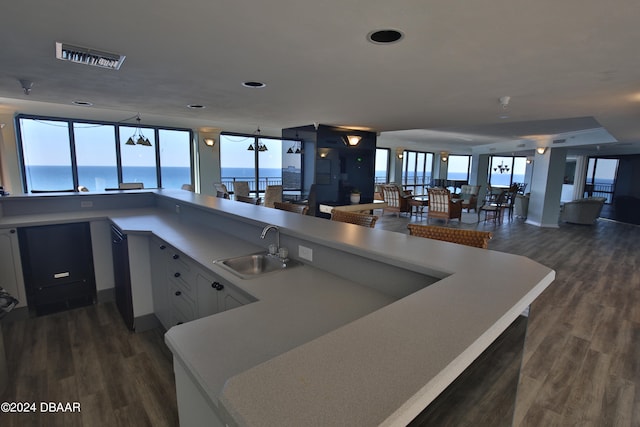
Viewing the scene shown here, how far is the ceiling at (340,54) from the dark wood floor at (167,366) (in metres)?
2.33

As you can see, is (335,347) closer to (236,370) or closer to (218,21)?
(236,370)

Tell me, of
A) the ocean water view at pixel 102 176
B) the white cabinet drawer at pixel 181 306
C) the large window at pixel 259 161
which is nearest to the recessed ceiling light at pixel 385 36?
the white cabinet drawer at pixel 181 306

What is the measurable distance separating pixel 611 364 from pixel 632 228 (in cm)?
896

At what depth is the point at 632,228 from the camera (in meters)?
Answer: 8.70

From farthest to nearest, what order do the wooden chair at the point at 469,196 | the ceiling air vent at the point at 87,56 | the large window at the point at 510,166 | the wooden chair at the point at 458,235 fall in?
1. the large window at the point at 510,166
2. the wooden chair at the point at 469,196
3. the ceiling air vent at the point at 87,56
4. the wooden chair at the point at 458,235

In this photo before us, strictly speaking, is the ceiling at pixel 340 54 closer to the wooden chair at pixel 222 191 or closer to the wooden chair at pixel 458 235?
the wooden chair at pixel 458 235

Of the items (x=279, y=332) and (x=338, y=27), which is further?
(x=338, y=27)

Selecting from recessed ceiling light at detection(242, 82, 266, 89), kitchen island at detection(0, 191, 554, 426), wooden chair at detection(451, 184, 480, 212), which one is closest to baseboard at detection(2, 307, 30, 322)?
kitchen island at detection(0, 191, 554, 426)

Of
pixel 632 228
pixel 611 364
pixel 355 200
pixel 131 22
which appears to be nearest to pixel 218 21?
pixel 131 22

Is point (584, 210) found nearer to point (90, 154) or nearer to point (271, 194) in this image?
point (271, 194)

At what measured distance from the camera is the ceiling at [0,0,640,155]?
176 cm

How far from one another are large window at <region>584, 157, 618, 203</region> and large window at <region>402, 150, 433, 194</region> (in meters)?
5.80

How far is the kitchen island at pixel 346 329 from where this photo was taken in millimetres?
583

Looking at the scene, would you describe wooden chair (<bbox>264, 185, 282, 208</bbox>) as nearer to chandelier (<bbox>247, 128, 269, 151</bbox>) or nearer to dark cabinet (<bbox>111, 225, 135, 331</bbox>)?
chandelier (<bbox>247, 128, 269, 151</bbox>)
